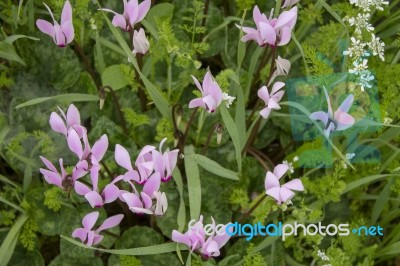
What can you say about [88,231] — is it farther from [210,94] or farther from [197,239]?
[210,94]

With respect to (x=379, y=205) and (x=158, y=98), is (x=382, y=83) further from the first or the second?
(x=158, y=98)

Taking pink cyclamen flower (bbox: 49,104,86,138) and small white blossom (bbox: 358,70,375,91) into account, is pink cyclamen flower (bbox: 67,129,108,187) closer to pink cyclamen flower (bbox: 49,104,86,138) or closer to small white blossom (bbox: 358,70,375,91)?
pink cyclamen flower (bbox: 49,104,86,138)

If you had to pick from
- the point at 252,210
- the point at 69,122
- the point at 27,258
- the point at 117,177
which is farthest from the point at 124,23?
the point at 27,258

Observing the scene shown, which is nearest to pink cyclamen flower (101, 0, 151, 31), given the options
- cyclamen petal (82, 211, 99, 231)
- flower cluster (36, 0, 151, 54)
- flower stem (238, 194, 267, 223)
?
flower cluster (36, 0, 151, 54)

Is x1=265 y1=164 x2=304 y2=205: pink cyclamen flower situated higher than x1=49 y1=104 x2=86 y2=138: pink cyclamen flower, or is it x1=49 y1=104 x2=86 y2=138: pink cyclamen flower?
x1=49 y1=104 x2=86 y2=138: pink cyclamen flower

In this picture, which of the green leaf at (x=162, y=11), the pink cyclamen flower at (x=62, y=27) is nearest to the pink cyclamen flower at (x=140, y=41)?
the pink cyclamen flower at (x=62, y=27)

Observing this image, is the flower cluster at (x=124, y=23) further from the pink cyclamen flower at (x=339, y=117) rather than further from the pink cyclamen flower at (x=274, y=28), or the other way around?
the pink cyclamen flower at (x=339, y=117)

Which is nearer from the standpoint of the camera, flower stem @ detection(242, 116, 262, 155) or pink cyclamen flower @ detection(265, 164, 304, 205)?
pink cyclamen flower @ detection(265, 164, 304, 205)

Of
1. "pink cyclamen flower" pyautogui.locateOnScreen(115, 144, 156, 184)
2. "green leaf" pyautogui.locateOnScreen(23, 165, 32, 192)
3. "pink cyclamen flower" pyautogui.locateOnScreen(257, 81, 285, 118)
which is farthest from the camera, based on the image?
"green leaf" pyautogui.locateOnScreen(23, 165, 32, 192)
